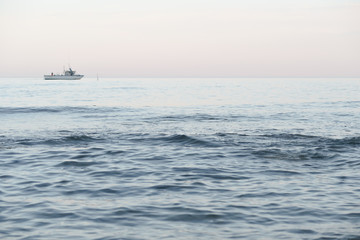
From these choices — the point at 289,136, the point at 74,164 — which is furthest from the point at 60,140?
the point at 289,136

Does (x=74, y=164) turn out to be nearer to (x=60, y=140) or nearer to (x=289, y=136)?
(x=60, y=140)

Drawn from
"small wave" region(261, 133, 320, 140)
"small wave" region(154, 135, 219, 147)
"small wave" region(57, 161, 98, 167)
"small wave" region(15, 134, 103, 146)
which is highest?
"small wave" region(15, 134, 103, 146)

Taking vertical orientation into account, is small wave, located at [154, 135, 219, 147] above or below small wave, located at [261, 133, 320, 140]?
above

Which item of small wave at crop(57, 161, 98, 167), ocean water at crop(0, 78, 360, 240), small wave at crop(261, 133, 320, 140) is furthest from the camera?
small wave at crop(261, 133, 320, 140)

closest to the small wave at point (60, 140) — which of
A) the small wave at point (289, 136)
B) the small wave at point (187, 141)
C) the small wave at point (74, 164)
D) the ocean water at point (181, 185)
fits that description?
the ocean water at point (181, 185)

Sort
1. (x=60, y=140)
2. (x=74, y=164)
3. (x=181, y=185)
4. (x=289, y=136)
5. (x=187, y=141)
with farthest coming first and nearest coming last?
(x=289, y=136) < (x=60, y=140) < (x=187, y=141) < (x=74, y=164) < (x=181, y=185)

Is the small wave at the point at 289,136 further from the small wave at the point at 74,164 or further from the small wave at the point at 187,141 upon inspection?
the small wave at the point at 74,164

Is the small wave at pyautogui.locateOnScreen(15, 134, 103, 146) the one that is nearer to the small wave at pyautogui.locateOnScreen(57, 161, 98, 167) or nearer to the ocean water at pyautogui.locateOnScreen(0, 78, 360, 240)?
the ocean water at pyautogui.locateOnScreen(0, 78, 360, 240)

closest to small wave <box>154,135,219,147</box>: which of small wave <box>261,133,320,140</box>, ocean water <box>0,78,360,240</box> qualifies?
ocean water <box>0,78,360,240</box>

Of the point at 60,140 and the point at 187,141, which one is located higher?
the point at 60,140

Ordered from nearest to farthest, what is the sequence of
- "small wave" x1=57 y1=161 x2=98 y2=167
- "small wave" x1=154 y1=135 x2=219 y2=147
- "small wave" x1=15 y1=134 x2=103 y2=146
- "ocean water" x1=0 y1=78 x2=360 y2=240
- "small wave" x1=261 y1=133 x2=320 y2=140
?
"ocean water" x1=0 y1=78 x2=360 y2=240 < "small wave" x1=57 y1=161 x2=98 y2=167 < "small wave" x1=154 y1=135 x2=219 y2=147 < "small wave" x1=15 y1=134 x2=103 y2=146 < "small wave" x1=261 y1=133 x2=320 y2=140

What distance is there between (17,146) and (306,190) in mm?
13595

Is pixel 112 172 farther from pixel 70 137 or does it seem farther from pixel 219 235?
pixel 70 137

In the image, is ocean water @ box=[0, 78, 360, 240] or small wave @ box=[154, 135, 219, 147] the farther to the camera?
small wave @ box=[154, 135, 219, 147]
